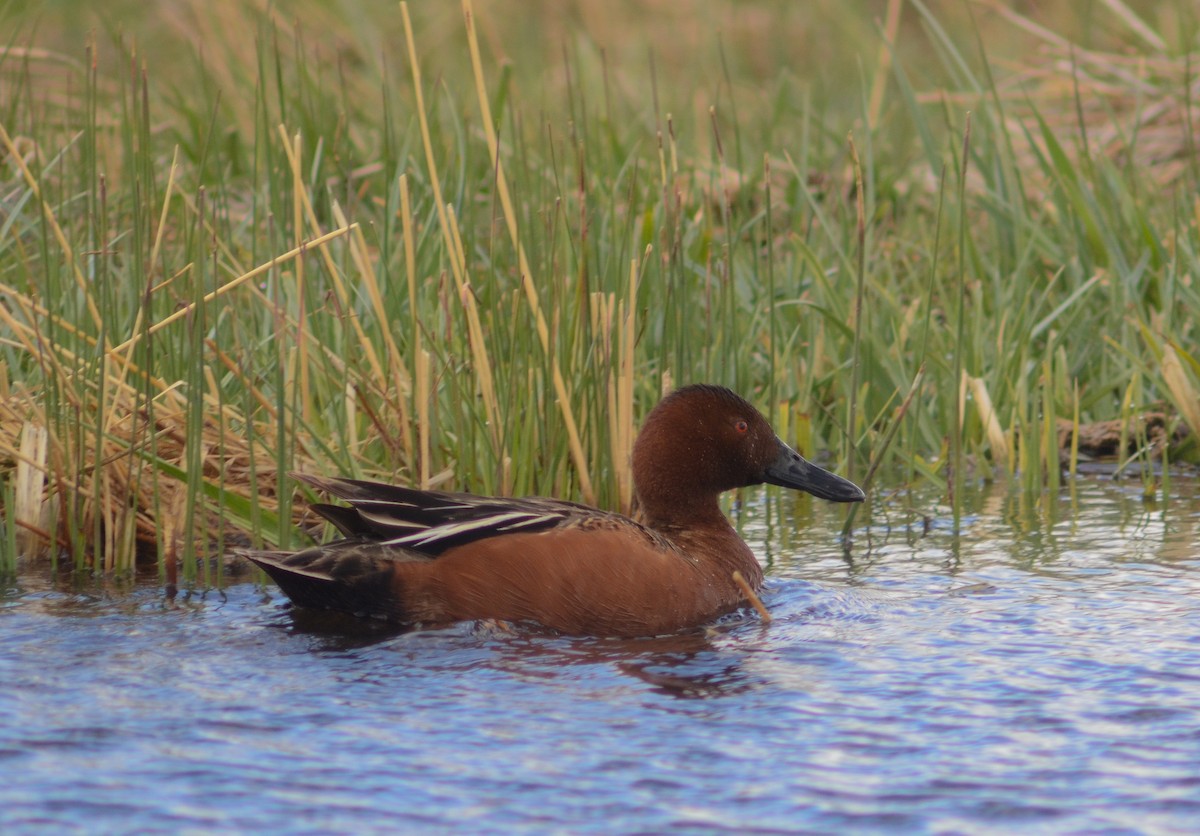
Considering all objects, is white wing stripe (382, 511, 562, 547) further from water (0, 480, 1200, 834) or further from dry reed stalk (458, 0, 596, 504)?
dry reed stalk (458, 0, 596, 504)

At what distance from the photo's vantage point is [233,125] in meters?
9.14

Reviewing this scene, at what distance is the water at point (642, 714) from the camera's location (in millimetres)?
3254

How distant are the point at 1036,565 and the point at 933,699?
1.50 metres

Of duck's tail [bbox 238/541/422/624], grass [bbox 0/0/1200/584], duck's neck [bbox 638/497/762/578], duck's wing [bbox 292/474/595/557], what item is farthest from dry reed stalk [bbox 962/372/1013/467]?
duck's tail [bbox 238/541/422/624]

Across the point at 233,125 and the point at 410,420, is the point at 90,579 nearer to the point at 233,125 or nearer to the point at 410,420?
the point at 410,420

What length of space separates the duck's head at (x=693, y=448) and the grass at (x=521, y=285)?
0.19 meters

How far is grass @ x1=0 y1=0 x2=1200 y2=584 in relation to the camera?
5207 millimetres

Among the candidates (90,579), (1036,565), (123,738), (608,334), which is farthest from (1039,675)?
(90,579)

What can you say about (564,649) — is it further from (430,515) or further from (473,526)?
(430,515)

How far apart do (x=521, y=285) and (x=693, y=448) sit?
0.76 metres

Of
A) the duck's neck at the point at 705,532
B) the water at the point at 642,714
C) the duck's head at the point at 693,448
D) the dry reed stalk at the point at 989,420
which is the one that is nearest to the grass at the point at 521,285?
the dry reed stalk at the point at 989,420

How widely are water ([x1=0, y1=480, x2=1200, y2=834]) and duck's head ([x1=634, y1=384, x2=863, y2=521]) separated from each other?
37 centimetres

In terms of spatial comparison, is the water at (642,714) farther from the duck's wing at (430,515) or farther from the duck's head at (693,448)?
the duck's head at (693,448)

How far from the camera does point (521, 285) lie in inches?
202
